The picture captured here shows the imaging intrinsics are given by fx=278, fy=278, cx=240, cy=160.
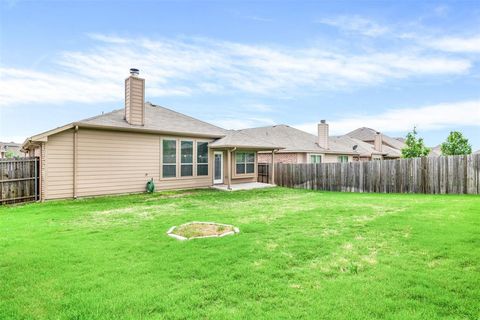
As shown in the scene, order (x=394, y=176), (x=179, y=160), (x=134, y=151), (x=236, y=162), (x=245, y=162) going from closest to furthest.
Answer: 1. (x=134, y=151)
2. (x=179, y=160)
3. (x=394, y=176)
4. (x=236, y=162)
5. (x=245, y=162)

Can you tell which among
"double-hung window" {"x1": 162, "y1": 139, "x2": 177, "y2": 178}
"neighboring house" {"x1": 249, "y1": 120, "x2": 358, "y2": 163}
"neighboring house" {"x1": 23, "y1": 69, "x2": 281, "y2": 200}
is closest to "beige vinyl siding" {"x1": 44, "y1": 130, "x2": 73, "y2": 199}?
"neighboring house" {"x1": 23, "y1": 69, "x2": 281, "y2": 200}

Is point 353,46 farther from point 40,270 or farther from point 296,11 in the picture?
point 40,270

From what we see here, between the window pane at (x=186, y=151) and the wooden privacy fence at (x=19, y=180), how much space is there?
6.29 meters

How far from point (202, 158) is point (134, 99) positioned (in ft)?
15.4

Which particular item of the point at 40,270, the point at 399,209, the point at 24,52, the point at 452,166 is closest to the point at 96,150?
the point at 24,52

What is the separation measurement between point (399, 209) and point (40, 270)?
30.2 ft

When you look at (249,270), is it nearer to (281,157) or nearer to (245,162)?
(245,162)

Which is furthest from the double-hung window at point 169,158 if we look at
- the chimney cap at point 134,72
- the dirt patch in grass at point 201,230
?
the dirt patch in grass at point 201,230

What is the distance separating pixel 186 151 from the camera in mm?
14938

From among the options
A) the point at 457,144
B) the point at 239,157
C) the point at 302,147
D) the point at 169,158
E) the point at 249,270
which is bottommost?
the point at 249,270

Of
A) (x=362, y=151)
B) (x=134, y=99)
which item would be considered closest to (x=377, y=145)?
(x=362, y=151)

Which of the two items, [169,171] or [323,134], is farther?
[323,134]

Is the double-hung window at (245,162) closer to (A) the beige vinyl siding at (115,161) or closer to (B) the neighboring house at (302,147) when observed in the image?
(B) the neighboring house at (302,147)

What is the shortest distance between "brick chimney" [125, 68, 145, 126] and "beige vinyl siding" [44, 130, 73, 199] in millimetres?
2690
